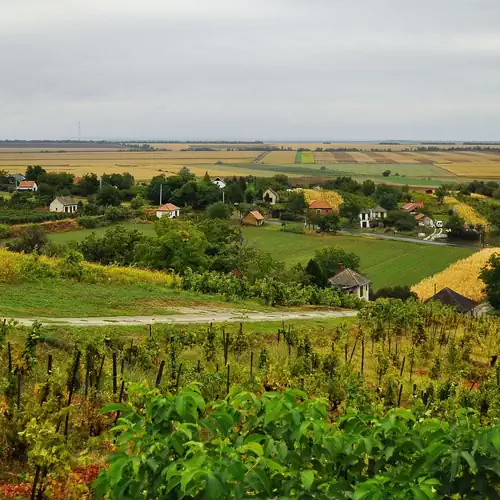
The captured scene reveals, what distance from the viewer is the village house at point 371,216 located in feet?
273

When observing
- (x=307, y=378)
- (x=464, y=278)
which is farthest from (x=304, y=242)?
(x=307, y=378)

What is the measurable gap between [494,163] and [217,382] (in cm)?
17891

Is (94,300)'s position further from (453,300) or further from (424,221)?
(424,221)

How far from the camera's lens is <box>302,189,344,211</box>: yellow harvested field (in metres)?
92.3


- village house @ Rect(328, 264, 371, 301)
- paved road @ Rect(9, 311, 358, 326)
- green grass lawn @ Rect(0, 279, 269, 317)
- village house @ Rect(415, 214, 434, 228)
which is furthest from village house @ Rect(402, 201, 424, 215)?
green grass lawn @ Rect(0, 279, 269, 317)

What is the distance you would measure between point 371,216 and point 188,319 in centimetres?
6832

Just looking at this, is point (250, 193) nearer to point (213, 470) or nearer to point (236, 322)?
point (236, 322)

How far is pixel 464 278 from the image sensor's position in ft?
169

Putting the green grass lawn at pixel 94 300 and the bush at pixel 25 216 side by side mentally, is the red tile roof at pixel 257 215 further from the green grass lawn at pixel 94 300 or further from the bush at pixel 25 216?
the green grass lawn at pixel 94 300

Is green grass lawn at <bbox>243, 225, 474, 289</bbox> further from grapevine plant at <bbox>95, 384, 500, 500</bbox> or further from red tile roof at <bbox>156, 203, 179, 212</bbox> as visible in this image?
grapevine plant at <bbox>95, 384, 500, 500</bbox>

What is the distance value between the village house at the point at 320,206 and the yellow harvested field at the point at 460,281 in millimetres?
28923

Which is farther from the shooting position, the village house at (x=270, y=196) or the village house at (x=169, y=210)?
the village house at (x=270, y=196)

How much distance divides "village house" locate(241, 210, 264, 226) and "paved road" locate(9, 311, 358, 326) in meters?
52.7

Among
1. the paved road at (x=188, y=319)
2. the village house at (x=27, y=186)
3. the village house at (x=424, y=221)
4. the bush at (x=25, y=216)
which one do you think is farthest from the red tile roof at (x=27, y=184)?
the paved road at (x=188, y=319)
